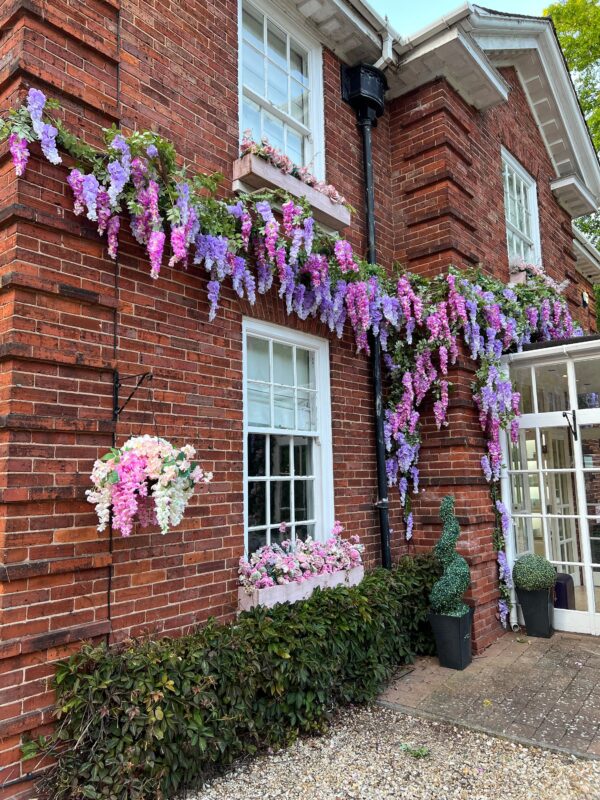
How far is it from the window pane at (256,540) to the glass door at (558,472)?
3.31 meters

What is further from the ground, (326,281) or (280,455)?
(326,281)

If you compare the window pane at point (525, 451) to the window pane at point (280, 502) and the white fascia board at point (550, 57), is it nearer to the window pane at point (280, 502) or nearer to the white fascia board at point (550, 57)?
the window pane at point (280, 502)

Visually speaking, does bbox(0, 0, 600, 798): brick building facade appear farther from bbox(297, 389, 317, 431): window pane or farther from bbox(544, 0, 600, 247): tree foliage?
bbox(544, 0, 600, 247): tree foliage

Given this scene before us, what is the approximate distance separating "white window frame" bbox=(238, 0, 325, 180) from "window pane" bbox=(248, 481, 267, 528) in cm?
310

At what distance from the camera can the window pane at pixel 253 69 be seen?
16.7ft

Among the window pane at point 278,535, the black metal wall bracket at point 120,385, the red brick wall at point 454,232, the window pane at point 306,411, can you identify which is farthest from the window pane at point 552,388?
the black metal wall bracket at point 120,385

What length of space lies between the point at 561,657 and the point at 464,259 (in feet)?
14.2

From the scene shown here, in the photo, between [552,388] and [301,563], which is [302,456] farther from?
[552,388]

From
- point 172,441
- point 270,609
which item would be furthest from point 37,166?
point 270,609

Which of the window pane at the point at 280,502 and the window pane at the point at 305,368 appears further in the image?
the window pane at the point at 305,368

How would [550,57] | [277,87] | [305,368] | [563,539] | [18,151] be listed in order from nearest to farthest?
[18,151], [305,368], [277,87], [563,539], [550,57]

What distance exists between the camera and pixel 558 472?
6621 mm

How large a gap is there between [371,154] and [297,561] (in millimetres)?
4579

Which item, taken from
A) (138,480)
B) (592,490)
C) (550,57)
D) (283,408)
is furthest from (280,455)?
(550,57)
